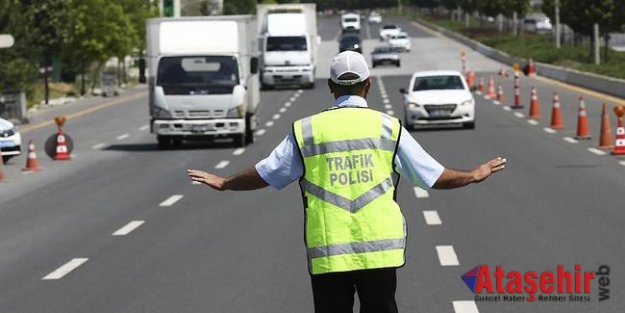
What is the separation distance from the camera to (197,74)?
30641mm

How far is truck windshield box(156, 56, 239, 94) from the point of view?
30.2 metres

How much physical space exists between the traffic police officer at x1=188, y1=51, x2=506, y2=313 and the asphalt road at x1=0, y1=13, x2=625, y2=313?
14.3 ft

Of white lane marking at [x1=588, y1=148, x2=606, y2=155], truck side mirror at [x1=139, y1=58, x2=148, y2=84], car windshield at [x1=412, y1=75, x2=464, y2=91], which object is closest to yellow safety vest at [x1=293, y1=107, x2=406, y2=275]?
white lane marking at [x1=588, y1=148, x2=606, y2=155]

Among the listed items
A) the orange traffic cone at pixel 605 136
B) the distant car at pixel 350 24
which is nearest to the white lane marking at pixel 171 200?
the orange traffic cone at pixel 605 136

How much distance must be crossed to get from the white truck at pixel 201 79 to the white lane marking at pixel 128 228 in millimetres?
12881

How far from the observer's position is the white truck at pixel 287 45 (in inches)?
2306

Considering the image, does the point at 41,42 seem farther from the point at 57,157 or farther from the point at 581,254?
the point at 581,254

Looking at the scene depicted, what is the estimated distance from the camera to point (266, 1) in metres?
142

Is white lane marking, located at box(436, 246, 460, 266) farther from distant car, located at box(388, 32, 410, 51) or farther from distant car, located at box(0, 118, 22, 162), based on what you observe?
distant car, located at box(388, 32, 410, 51)

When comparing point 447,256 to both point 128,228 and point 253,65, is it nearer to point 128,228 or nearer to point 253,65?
point 128,228

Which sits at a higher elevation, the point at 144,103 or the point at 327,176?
the point at 327,176

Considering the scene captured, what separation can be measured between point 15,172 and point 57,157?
8.90ft

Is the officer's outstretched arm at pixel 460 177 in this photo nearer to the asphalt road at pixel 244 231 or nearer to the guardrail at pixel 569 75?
the asphalt road at pixel 244 231

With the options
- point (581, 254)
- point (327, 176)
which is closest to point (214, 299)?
point (581, 254)
